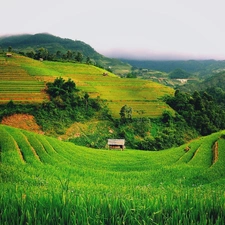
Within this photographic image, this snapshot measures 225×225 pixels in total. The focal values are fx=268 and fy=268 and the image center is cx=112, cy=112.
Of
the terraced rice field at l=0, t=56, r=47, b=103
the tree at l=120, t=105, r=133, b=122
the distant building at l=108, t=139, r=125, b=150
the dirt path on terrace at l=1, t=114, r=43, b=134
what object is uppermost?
the terraced rice field at l=0, t=56, r=47, b=103

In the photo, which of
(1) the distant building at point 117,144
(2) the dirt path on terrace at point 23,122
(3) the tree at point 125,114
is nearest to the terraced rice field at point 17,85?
(2) the dirt path on terrace at point 23,122

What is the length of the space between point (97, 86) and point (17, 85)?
70.2 ft

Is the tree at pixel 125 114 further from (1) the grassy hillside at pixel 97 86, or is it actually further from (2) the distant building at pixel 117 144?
(2) the distant building at pixel 117 144

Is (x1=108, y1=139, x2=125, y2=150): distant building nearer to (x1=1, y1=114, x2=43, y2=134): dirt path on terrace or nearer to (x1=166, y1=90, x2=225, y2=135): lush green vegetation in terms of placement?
(x1=1, y1=114, x2=43, y2=134): dirt path on terrace

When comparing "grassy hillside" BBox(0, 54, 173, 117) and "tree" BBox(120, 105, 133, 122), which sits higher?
"grassy hillside" BBox(0, 54, 173, 117)

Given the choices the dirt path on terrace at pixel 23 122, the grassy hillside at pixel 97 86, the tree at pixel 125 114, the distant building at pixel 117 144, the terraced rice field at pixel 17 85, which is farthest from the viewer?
the grassy hillside at pixel 97 86

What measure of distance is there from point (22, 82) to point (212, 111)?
47.5 m

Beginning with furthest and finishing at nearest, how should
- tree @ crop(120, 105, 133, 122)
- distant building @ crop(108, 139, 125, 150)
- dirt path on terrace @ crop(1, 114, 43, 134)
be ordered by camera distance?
tree @ crop(120, 105, 133, 122) < dirt path on terrace @ crop(1, 114, 43, 134) < distant building @ crop(108, 139, 125, 150)

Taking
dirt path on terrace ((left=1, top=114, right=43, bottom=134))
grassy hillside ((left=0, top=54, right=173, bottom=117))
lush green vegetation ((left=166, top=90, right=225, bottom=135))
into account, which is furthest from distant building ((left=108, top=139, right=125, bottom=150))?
lush green vegetation ((left=166, top=90, right=225, bottom=135))

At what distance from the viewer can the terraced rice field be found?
182 feet

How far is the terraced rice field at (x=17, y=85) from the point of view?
55469 mm

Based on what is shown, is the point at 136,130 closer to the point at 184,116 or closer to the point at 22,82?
the point at 184,116

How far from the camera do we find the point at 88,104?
5956cm

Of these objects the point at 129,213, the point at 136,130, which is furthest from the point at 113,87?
the point at 129,213
